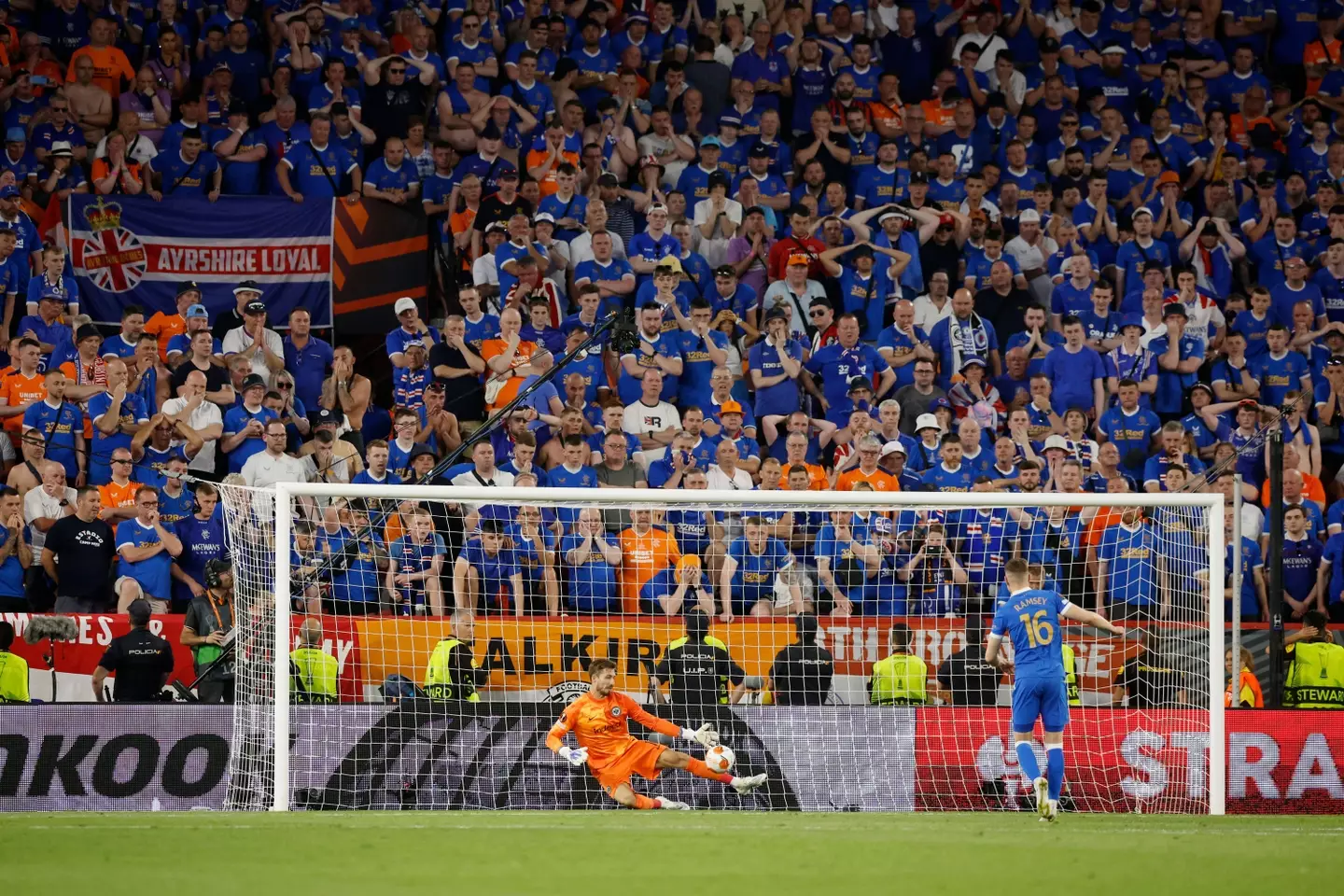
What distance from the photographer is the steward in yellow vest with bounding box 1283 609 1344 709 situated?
13602 mm

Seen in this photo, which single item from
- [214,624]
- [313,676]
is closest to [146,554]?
[214,624]

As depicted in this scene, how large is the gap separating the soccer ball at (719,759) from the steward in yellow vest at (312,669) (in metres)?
2.88

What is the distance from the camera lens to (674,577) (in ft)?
44.2

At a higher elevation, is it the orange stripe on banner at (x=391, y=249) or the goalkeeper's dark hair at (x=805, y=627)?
the orange stripe on banner at (x=391, y=249)

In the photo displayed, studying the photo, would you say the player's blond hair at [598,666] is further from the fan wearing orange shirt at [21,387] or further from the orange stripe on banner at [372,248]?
Result: the orange stripe on banner at [372,248]

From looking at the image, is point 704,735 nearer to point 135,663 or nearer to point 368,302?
point 135,663

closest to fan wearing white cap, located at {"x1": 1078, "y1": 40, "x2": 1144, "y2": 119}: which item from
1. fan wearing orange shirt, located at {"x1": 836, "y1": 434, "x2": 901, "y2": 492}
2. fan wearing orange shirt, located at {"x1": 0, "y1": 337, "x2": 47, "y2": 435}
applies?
fan wearing orange shirt, located at {"x1": 836, "y1": 434, "x2": 901, "y2": 492}

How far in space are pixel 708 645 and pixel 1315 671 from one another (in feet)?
16.1

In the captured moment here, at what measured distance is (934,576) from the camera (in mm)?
13727

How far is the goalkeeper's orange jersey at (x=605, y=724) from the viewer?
12.3 meters

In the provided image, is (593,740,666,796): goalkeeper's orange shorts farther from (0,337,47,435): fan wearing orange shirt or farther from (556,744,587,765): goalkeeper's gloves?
(0,337,47,435): fan wearing orange shirt

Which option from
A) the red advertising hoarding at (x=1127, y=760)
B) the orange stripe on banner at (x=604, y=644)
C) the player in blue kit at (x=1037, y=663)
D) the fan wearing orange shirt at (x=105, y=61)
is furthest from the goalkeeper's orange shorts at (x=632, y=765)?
the fan wearing orange shirt at (x=105, y=61)

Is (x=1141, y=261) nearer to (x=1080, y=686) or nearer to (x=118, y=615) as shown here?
(x=1080, y=686)

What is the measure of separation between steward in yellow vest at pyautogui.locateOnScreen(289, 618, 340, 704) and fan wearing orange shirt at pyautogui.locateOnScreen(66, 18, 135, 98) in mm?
7771
